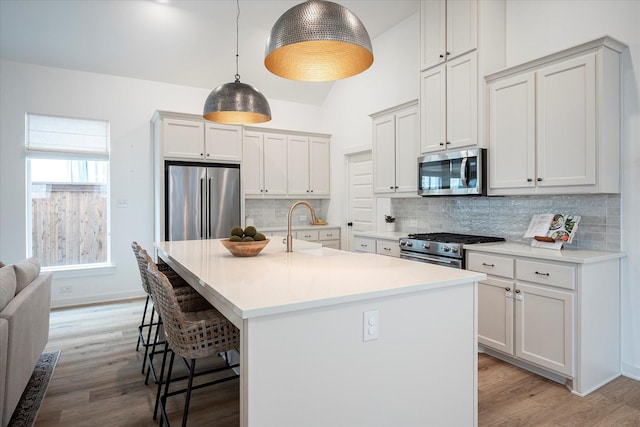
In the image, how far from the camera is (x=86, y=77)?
4.91 m

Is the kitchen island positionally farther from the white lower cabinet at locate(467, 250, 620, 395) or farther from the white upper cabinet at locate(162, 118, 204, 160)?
the white upper cabinet at locate(162, 118, 204, 160)

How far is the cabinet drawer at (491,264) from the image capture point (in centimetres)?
295

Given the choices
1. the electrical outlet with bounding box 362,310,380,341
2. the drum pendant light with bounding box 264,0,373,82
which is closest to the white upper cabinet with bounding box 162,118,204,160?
the drum pendant light with bounding box 264,0,373,82

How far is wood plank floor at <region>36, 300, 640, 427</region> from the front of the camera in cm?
229

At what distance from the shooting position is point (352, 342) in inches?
60.6

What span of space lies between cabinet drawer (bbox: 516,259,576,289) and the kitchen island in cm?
113

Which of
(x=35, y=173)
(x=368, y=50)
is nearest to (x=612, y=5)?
(x=368, y=50)

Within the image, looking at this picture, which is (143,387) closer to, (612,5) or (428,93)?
(428,93)

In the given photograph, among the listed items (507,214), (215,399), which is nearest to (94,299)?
(215,399)

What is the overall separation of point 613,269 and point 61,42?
5.89 m

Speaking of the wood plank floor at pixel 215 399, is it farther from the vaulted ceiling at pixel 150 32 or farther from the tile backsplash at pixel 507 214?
the vaulted ceiling at pixel 150 32

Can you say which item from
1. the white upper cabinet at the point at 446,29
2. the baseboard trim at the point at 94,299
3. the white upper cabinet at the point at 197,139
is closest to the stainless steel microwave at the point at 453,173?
the white upper cabinet at the point at 446,29

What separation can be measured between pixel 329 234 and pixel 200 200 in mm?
2075

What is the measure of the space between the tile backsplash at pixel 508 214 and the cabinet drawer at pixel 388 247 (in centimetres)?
53
